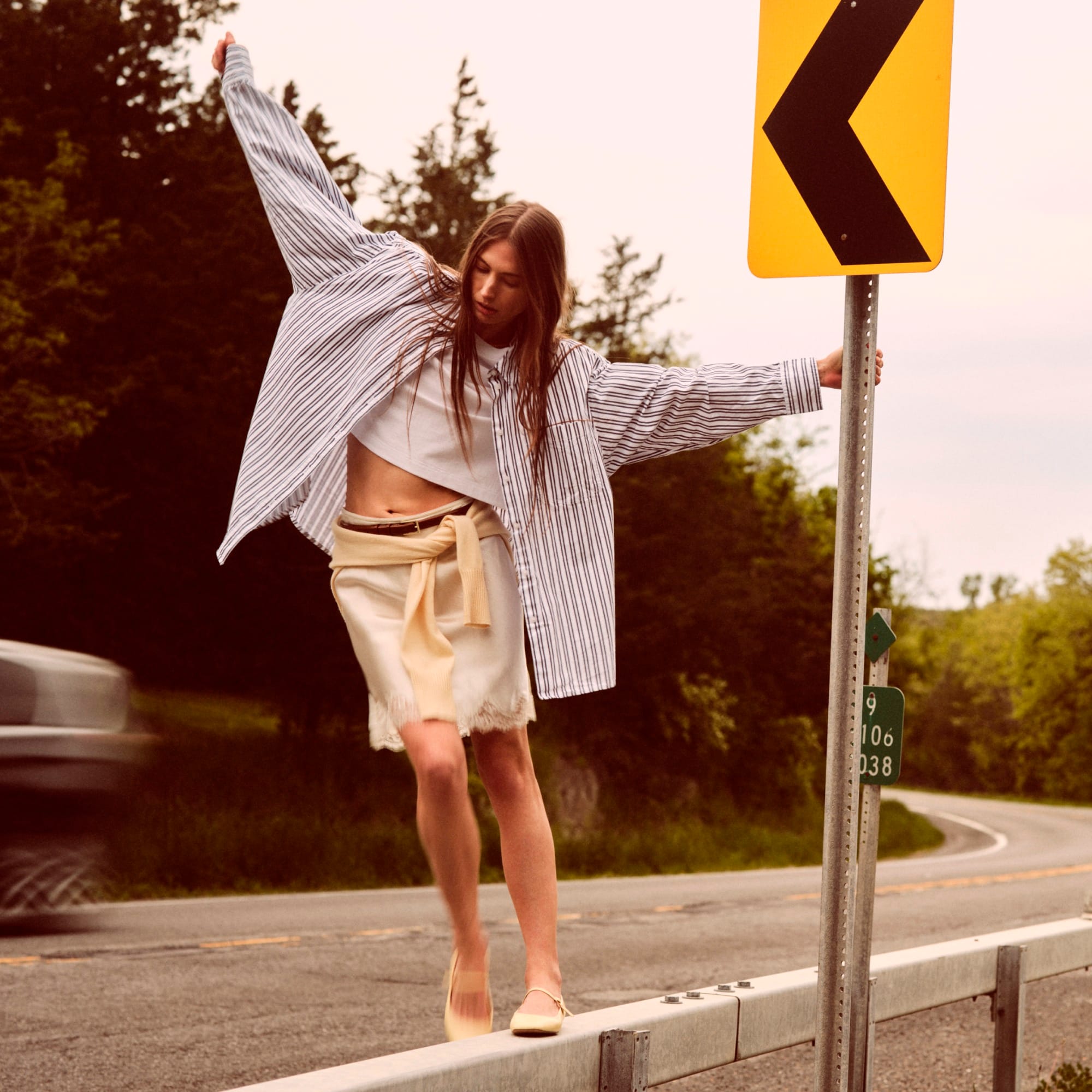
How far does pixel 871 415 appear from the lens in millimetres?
3039

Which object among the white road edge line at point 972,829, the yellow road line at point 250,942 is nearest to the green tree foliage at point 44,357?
the yellow road line at point 250,942

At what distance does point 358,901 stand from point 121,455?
1316 centimetres

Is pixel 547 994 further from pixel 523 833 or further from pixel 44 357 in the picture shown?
pixel 44 357

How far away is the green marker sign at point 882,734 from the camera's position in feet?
12.8

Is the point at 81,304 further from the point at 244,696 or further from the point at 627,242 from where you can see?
the point at 627,242

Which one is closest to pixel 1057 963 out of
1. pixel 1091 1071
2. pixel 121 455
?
pixel 1091 1071

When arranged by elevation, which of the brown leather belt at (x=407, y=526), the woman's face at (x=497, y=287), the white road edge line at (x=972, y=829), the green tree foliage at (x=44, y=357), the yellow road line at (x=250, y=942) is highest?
the green tree foliage at (x=44, y=357)

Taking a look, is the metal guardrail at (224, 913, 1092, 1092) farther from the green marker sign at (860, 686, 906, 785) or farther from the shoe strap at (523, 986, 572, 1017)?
the green marker sign at (860, 686, 906, 785)

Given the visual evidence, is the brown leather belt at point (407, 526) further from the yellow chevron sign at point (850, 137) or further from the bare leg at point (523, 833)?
the yellow chevron sign at point (850, 137)

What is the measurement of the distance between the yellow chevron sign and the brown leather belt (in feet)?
2.70

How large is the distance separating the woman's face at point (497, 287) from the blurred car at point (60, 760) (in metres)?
3.83

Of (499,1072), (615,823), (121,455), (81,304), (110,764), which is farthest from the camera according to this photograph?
(615,823)

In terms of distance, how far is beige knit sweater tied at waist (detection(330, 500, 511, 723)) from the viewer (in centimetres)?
322

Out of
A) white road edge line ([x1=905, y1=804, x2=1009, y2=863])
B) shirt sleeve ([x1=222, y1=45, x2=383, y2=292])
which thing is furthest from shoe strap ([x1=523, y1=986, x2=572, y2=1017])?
white road edge line ([x1=905, y1=804, x2=1009, y2=863])
